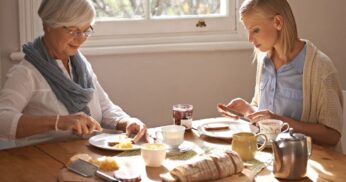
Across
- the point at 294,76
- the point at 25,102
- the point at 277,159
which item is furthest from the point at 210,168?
the point at 25,102

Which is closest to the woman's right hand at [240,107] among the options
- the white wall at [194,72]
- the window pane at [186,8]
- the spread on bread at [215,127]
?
the spread on bread at [215,127]

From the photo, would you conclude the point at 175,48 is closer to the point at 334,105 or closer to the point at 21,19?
the point at 21,19

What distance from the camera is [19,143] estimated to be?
8.22 feet

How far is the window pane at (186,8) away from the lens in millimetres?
3443

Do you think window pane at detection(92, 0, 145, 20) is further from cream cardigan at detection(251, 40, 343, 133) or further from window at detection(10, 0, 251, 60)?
cream cardigan at detection(251, 40, 343, 133)

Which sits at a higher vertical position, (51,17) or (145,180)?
(51,17)

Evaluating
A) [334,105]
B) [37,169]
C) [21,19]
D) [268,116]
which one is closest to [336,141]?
[334,105]

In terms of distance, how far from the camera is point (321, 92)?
7.93 feet

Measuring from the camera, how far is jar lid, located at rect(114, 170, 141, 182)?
6.01 ft

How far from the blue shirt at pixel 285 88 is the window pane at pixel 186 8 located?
37.1 inches

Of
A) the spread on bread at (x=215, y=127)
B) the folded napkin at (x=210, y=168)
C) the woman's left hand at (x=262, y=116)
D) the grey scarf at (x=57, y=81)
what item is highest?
the grey scarf at (x=57, y=81)

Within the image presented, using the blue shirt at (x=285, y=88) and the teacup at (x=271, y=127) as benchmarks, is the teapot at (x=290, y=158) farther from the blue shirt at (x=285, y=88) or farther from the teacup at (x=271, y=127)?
the blue shirt at (x=285, y=88)

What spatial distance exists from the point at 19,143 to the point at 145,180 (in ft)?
2.67

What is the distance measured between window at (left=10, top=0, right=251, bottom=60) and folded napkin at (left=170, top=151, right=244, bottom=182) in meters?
1.51
